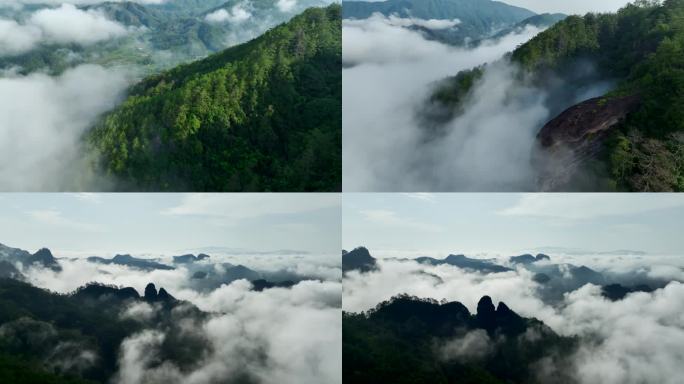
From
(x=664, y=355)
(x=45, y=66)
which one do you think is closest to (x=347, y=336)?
(x=664, y=355)

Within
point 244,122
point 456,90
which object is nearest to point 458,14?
point 456,90

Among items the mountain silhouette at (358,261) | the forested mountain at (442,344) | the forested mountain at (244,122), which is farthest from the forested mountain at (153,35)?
the forested mountain at (442,344)

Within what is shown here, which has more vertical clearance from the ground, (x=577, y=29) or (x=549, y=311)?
(x=577, y=29)

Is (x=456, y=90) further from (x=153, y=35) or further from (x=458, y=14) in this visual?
(x=153, y=35)

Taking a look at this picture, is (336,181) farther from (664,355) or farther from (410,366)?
(664,355)

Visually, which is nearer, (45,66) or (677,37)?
(677,37)

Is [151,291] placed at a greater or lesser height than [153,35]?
lesser
